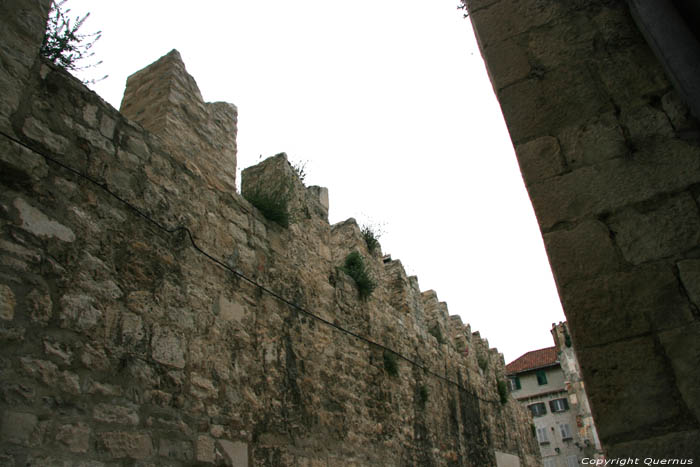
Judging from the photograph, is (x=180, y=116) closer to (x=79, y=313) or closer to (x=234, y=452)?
(x=79, y=313)

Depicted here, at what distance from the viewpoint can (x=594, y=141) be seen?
7.53ft

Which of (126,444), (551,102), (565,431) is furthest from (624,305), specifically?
(565,431)

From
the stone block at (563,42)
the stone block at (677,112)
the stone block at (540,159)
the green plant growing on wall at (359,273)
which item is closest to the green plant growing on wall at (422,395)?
the green plant growing on wall at (359,273)

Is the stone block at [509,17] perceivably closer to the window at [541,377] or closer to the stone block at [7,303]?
the stone block at [7,303]

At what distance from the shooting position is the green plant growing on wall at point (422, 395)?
289 inches

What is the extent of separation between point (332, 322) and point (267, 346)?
1261 millimetres

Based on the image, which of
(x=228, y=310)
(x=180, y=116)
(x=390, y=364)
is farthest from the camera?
(x=390, y=364)

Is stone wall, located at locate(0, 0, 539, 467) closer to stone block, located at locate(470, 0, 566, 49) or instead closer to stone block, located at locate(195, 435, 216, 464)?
stone block, located at locate(195, 435, 216, 464)

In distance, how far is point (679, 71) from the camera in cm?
212

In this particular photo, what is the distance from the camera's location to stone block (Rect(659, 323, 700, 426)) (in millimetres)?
1798

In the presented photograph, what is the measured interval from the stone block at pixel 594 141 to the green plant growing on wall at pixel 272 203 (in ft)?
11.4

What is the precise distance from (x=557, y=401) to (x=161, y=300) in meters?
33.0

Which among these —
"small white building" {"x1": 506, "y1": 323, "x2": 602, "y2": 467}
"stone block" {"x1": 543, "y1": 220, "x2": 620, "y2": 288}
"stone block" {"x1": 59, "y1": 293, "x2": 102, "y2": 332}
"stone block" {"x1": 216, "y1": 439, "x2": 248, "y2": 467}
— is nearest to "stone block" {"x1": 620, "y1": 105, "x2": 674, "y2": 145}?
"stone block" {"x1": 543, "y1": 220, "x2": 620, "y2": 288}

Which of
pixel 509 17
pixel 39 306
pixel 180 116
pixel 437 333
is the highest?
pixel 180 116
